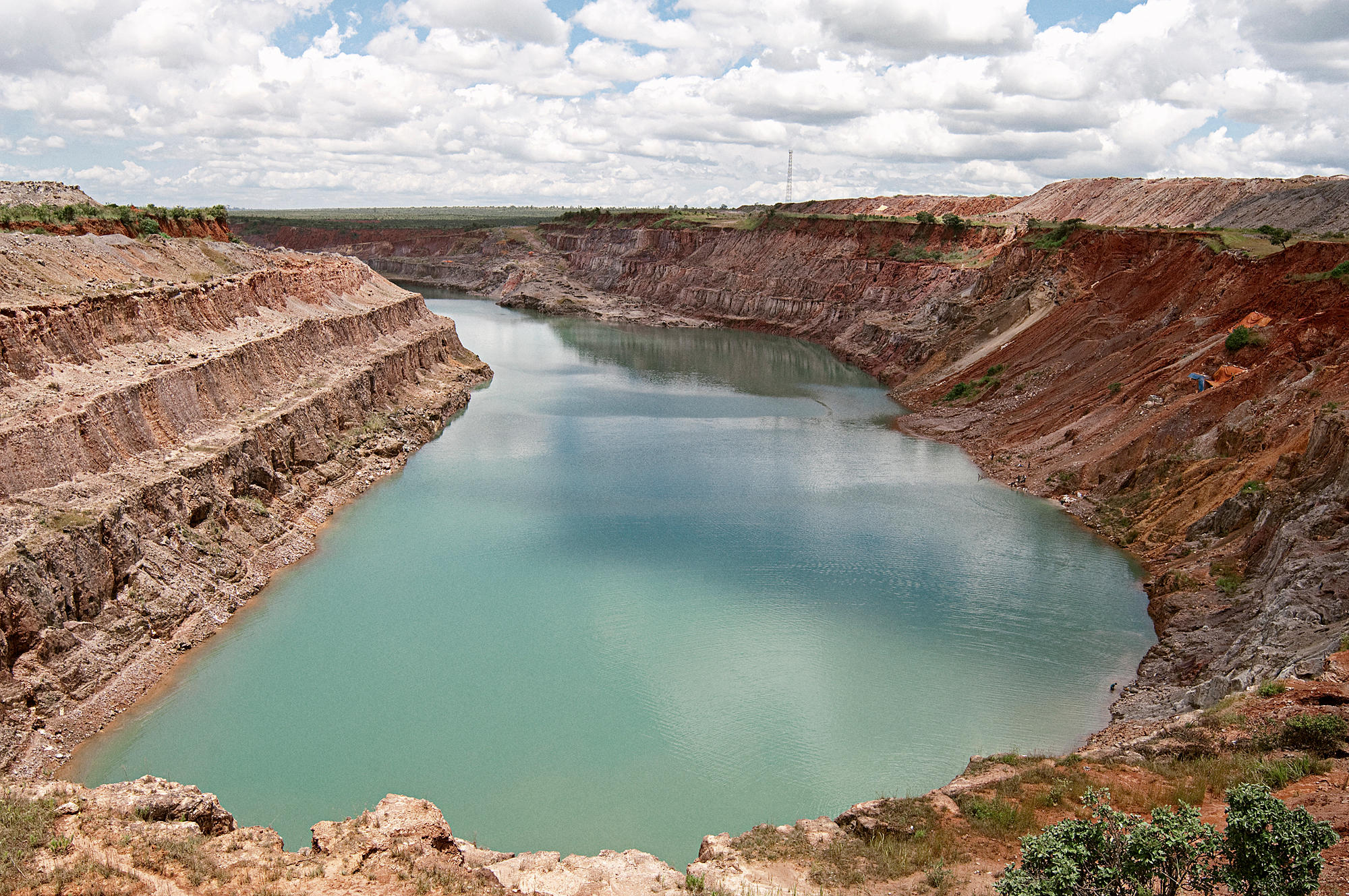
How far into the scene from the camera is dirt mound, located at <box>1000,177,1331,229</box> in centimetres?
6312

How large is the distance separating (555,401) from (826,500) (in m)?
23.2

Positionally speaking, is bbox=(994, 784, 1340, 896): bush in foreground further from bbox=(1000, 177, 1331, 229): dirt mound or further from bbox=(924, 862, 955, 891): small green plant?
bbox=(1000, 177, 1331, 229): dirt mound

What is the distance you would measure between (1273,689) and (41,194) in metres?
49.4

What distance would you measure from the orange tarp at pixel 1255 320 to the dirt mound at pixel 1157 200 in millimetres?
25109

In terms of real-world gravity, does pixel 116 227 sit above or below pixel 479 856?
above

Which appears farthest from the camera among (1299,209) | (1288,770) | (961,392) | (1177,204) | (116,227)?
(1177,204)

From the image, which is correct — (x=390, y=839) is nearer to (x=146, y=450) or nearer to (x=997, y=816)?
(x=997, y=816)

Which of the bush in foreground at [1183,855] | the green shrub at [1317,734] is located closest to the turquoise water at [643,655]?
the green shrub at [1317,734]

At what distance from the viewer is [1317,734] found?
46.6ft

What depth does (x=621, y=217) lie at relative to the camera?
116 meters

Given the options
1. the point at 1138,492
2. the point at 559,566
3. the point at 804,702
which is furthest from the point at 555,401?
the point at 804,702

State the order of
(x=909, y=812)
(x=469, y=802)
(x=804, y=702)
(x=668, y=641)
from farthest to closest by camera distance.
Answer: (x=668, y=641), (x=804, y=702), (x=469, y=802), (x=909, y=812)

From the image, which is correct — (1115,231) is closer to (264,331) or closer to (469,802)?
(264,331)

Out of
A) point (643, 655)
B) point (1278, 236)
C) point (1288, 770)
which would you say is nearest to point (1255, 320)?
point (1278, 236)
